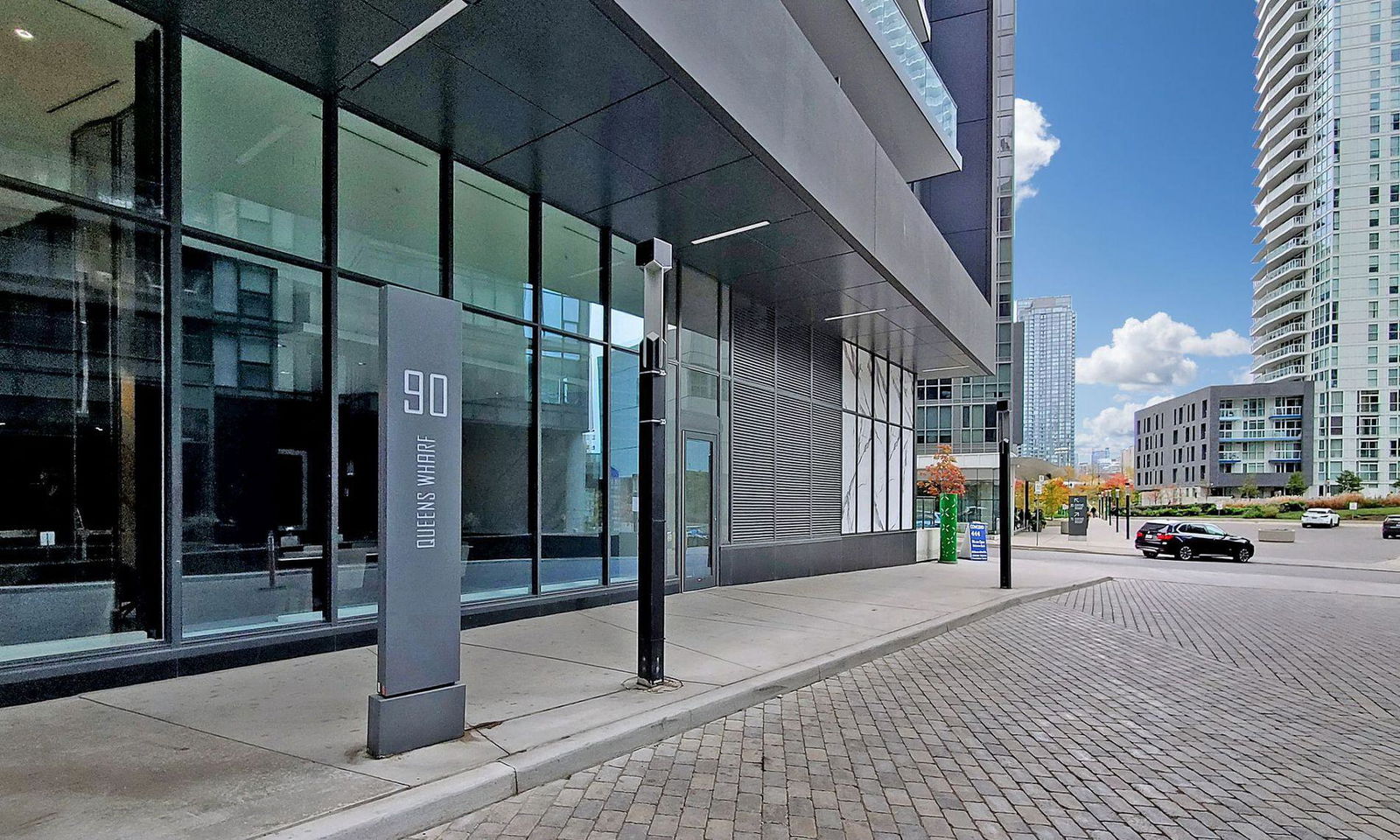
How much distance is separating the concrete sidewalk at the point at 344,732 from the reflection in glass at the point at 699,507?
3.56 metres

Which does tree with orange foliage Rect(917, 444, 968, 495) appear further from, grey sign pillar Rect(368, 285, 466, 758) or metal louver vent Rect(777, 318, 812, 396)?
grey sign pillar Rect(368, 285, 466, 758)

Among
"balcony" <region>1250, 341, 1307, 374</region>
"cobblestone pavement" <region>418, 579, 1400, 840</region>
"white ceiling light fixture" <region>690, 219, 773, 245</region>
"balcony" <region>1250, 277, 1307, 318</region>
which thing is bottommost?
"cobblestone pavement" <region>418, 579, 1400, 840</region>

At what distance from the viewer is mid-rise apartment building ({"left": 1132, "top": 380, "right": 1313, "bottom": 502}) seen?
98.4 meters

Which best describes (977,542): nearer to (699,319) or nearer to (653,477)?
(699,319)

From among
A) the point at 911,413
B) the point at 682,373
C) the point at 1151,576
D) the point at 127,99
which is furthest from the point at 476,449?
the point at 1151,576

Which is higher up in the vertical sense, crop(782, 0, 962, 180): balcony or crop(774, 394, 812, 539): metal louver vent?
crop(782, 0, 962, 180): balcony

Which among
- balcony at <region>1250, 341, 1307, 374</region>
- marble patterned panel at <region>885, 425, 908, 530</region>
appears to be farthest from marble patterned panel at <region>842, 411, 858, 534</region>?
balcony at <region>1250, 341, 1307, 374</region>

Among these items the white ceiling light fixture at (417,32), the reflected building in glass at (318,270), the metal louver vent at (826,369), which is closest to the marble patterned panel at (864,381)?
the metal louver vent at (826,369)

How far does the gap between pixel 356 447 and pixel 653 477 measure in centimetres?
362

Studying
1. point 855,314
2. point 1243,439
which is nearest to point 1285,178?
point 1243,439

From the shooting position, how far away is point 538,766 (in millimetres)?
4664

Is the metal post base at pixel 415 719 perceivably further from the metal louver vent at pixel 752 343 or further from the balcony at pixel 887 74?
the balcony at pixel 887 74

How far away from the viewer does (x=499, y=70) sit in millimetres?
6844

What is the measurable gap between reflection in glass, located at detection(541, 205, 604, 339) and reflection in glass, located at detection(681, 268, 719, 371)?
1958 mm
